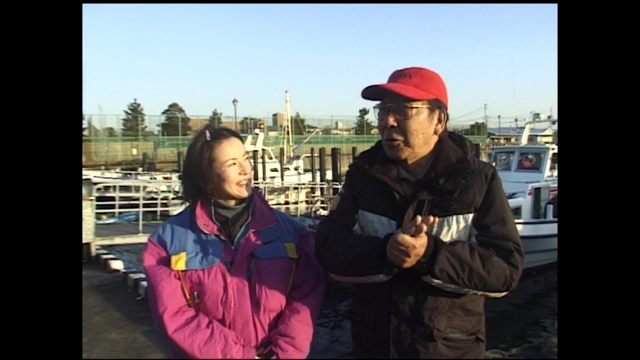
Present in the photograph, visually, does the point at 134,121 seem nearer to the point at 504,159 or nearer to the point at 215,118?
the point at 215,118

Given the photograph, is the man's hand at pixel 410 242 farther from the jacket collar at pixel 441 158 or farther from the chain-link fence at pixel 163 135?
the chain-link fence at pixel 163 135

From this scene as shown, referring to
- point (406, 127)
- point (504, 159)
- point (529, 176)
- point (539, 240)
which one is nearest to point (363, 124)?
point (406, 127)

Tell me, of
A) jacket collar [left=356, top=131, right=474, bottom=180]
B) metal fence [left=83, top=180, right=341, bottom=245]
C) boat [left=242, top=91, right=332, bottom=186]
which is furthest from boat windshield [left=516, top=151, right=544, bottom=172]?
jacket collar [left=356, top=131, right=474, bottom=180]

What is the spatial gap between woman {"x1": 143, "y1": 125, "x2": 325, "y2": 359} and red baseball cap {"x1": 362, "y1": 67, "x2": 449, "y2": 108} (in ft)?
1.66

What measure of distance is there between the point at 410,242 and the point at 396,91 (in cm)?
51

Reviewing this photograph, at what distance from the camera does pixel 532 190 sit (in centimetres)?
914

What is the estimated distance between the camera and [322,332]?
209 centimetres

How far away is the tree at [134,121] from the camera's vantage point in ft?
6.86

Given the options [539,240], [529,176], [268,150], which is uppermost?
[268,150]

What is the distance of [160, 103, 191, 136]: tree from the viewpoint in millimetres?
2051

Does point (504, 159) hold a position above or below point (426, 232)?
above
